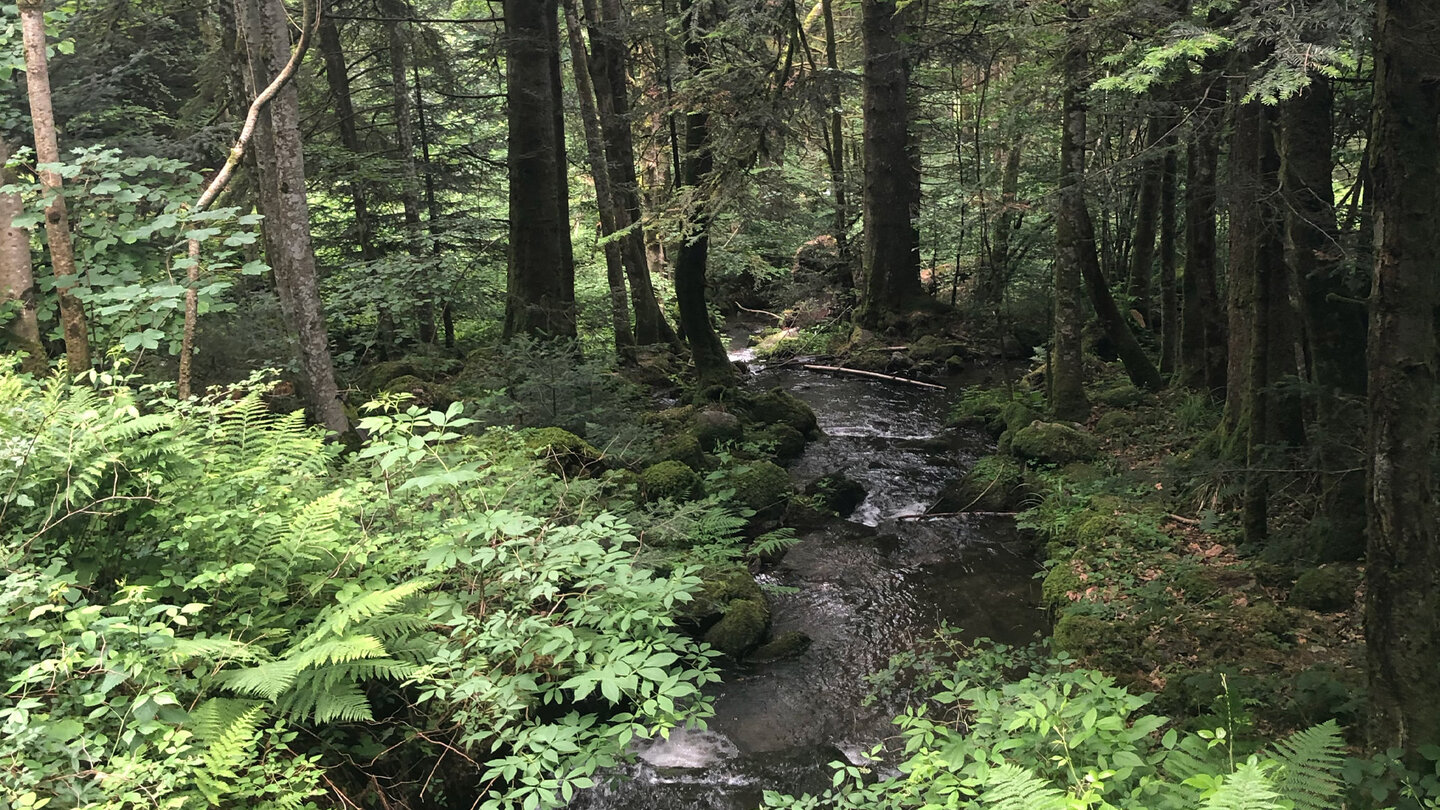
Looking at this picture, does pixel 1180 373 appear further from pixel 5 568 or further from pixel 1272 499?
pixel 5 568

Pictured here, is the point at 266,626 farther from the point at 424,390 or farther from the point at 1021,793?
the point at 424,390

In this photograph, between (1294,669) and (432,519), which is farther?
(1294,669)

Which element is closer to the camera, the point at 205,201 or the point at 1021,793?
the point at 1021,793

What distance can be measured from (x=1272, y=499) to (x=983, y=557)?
2555 mm

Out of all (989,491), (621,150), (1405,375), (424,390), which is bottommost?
(989,491)

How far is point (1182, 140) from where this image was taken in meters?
6.23

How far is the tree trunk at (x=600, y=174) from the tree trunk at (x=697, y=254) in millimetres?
1531

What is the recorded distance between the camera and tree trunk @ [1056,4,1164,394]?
7566 mm

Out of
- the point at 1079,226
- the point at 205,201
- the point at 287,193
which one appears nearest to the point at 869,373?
the point at 1079,226

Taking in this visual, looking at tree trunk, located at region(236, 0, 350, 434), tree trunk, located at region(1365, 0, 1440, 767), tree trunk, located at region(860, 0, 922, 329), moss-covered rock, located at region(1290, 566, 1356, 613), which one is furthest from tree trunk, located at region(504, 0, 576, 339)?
tree trunk, located at region(1365, 0, 1440, 767)

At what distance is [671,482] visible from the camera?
8.23 m

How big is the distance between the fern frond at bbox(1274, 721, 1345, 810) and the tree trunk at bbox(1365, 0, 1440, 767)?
88cm

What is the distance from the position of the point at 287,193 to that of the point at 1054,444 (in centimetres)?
886

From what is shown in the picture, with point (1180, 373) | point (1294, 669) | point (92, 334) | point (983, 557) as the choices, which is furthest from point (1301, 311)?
point (92, 334)
